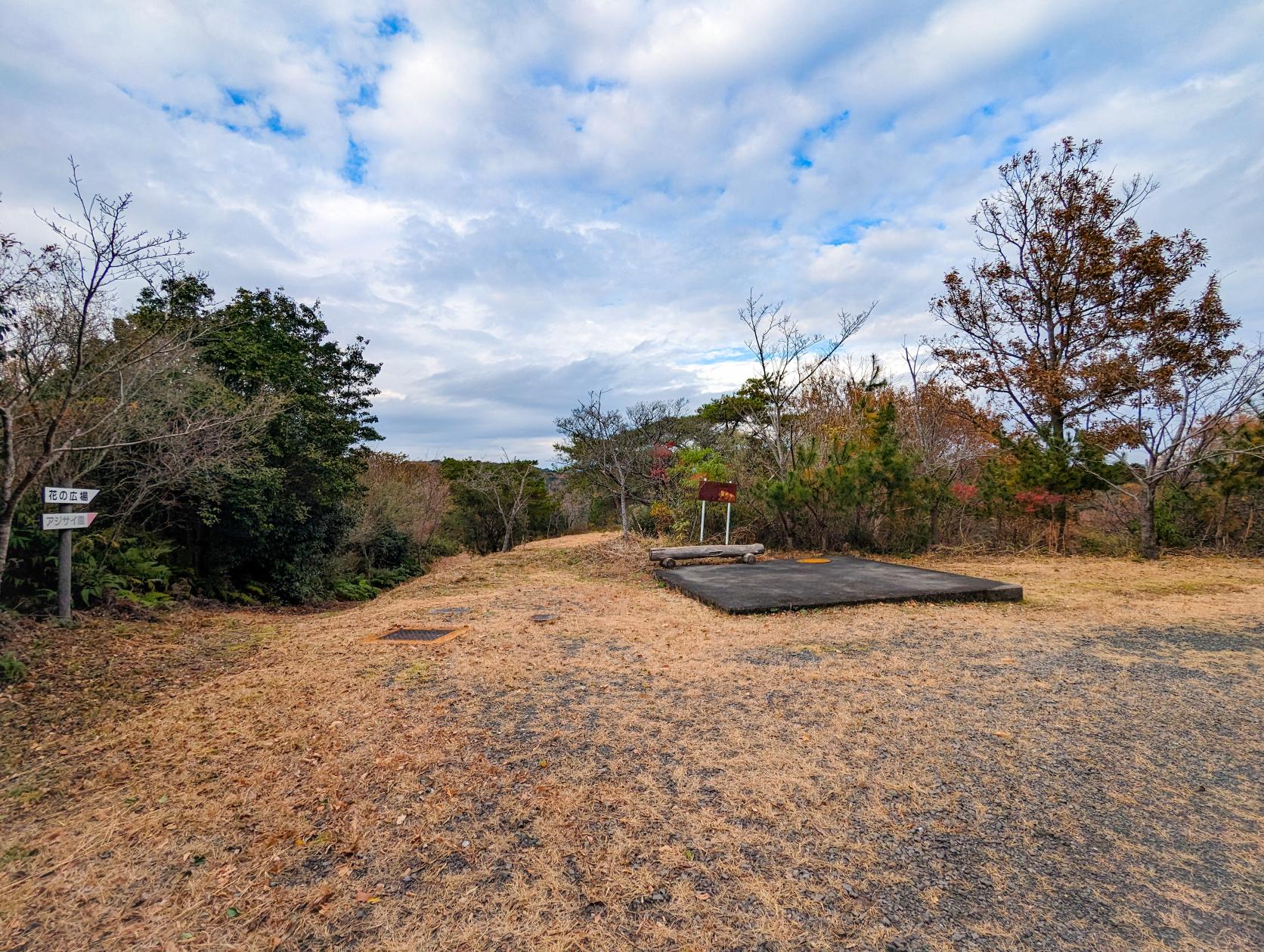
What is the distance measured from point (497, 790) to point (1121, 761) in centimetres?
276

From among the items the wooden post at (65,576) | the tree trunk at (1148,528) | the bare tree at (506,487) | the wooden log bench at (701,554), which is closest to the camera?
the wooden post at (65,576)

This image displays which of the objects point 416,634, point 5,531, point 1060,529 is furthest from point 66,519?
point 1060,529

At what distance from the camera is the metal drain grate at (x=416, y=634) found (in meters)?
4.55

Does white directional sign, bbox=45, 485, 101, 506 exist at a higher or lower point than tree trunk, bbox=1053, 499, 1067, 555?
higher

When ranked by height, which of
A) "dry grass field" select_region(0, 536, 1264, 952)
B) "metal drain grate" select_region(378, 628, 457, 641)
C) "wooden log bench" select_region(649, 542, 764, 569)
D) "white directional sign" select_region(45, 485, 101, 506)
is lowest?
"dry grass field" select_region(0, 536, 1264, 952)

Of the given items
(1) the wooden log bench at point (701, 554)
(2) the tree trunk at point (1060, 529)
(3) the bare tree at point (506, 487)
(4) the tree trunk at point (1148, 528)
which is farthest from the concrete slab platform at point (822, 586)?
(3) the bare tree at point (506, 487)

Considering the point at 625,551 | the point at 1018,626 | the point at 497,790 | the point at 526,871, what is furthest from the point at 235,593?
the point at 1018,626

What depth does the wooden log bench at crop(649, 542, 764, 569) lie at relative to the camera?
816cm

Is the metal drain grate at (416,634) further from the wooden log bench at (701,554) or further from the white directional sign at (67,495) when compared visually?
the wooden log bench at (701,554)

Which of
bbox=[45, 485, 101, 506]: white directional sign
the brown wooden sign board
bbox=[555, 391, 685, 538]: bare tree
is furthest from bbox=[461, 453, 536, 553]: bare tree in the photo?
bbox=[45, 485, 101, 506]: white directional sign

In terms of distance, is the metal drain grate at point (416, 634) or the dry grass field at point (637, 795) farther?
the metal drain grate at point (416, 634)

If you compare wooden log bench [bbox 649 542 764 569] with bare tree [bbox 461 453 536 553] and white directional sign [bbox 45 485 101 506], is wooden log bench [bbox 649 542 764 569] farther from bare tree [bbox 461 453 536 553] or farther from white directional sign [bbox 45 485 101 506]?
bare tree [bbox 461 453 536 553]

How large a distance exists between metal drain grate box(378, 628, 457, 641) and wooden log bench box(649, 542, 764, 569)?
3.88m

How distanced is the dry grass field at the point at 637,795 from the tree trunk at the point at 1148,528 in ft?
18.5
